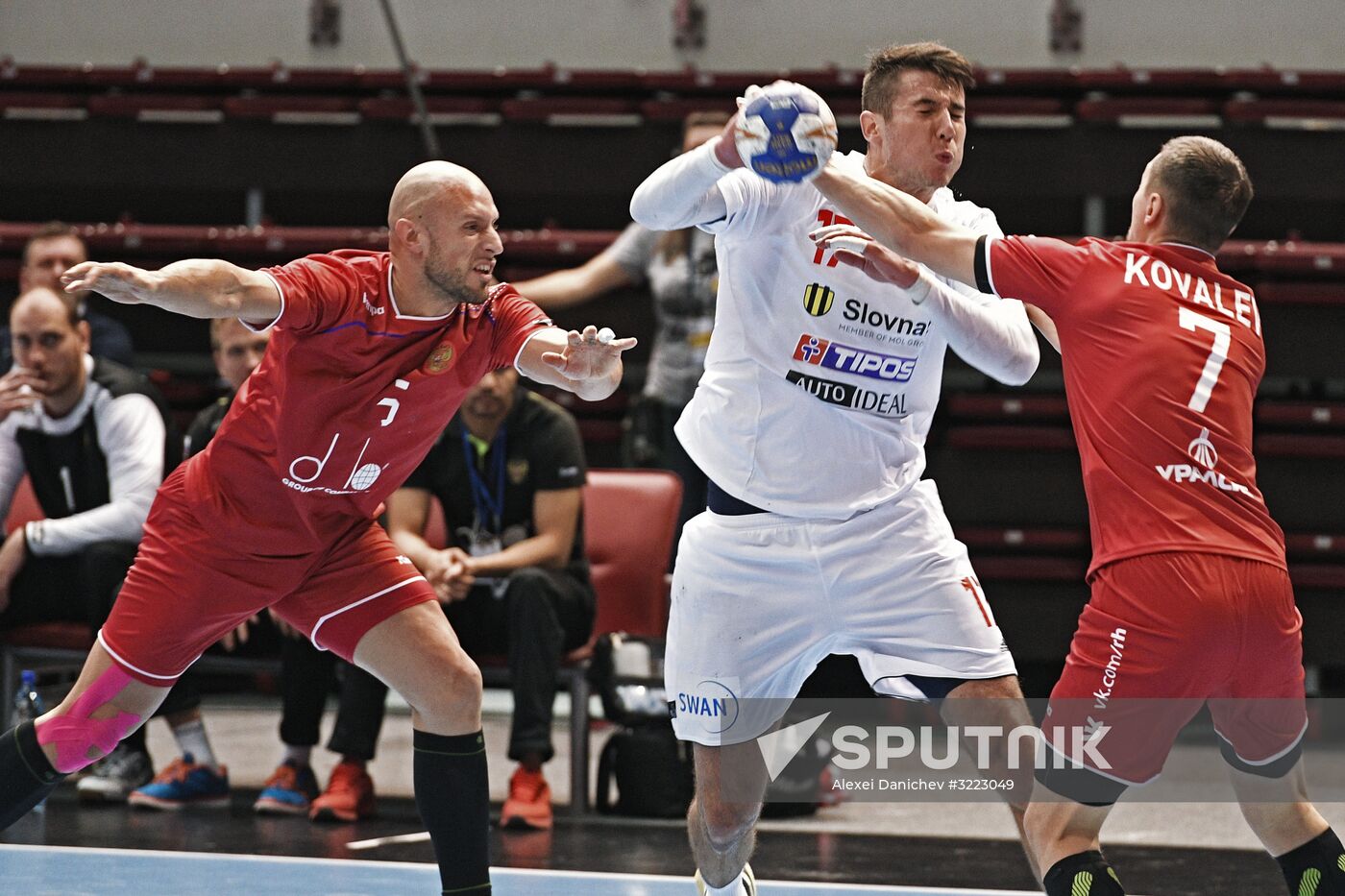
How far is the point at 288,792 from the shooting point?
5.54 meters

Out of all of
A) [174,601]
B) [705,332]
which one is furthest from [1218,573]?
[705,332]

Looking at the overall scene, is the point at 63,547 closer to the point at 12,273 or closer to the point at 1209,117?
the point at 12,273

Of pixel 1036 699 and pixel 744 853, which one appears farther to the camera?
pixel 1036 699

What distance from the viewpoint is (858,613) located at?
353 cm

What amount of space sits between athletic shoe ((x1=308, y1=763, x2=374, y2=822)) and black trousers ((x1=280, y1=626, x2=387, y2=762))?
6 centimetres

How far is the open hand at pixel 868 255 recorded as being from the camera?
3291mm

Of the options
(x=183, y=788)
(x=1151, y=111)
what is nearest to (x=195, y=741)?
(x=183, y=788)

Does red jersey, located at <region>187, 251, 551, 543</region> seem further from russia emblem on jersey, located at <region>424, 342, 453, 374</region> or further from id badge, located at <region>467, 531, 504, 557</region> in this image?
id badge, located at <region>467, 531, 504, 557</region>

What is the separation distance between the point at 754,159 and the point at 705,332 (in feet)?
10.5

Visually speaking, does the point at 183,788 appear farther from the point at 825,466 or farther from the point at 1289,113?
the point at 1289,113

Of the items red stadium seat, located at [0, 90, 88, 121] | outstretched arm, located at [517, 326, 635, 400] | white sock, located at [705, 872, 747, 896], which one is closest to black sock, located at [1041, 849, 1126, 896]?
white sock, located at [705, 872, 747, 896]

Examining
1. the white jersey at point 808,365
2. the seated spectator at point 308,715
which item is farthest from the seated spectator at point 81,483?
the white jersey at point 808,365

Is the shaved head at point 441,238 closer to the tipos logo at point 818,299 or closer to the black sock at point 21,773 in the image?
the tipos logo at point 818,299

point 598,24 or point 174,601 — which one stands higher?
point 598,24
